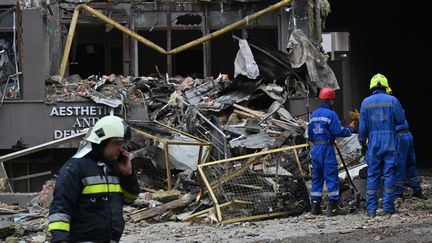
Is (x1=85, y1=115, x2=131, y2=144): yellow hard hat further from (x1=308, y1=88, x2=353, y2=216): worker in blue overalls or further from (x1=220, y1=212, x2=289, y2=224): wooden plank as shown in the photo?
(x1=308, y1=88, x2=353, y2=216): worker in blue overalls

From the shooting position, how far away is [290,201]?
1131cm

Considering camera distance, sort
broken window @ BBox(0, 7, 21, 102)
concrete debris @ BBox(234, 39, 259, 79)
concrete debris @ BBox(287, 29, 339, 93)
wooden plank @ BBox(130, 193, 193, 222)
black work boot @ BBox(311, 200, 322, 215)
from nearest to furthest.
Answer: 1. black work boot @ BBox(311, 200, 322, 215)
2. wooden plank @ BBox(130, 193, 193, 222)
3. concrete debris @ BBox(234, 39, 259, 79)
4. concrete debris @ BBox(287, 29, 339, 93)
5. broken window @ BBox(0, 7, 21, 102)

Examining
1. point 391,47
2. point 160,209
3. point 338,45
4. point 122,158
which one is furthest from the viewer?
point 391,47

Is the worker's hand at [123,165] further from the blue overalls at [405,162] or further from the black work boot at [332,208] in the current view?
the blue overalls at [405,162]

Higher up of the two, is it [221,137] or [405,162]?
[221,137]

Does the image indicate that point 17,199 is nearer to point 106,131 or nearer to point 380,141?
point 380,141

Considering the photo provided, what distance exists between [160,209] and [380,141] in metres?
3.51

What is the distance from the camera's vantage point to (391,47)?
1081 inches

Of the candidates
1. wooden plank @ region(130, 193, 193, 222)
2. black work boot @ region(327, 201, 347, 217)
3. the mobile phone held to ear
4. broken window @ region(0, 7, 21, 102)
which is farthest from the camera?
broken window @ region(0, 7, 21, 102)

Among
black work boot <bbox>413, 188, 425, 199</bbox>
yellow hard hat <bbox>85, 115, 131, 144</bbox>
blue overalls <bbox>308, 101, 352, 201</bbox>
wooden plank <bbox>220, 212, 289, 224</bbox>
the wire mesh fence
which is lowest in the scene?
wooden plank <bbox>220, 212, 289, 224</bbox>

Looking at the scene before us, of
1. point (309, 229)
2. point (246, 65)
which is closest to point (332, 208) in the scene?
point (309, 229)

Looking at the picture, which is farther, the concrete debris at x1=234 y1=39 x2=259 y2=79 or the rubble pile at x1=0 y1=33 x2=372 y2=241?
the concrete debris at x1=234 y1=39 x2=259 y2=79

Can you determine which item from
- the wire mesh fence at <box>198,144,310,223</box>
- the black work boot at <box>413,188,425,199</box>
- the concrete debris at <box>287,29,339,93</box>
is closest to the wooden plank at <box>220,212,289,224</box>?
the wire mesh fence at <box>198,144,310,223</box>

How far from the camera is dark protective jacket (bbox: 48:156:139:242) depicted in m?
5.09
